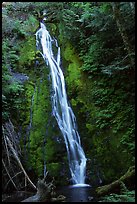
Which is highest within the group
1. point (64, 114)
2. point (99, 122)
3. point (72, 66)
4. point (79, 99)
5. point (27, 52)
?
point (27, 52)

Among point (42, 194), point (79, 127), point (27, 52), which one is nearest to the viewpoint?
point (42, 194)

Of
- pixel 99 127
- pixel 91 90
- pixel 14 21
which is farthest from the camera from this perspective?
pixel 14 21

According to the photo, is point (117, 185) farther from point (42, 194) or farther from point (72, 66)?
point (72, 66)

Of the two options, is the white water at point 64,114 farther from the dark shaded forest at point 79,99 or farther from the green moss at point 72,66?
the green moss at point 72,66

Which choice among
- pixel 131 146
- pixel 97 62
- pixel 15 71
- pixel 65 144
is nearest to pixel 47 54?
pixel 15 71

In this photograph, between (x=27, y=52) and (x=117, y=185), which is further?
(x=27, y=52)

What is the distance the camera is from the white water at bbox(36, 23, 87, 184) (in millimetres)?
7938

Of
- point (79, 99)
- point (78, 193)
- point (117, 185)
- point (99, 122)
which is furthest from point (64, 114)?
point (117, 185)

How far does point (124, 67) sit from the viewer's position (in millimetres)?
8008

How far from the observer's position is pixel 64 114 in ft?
29.5

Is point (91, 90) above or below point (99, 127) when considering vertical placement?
above

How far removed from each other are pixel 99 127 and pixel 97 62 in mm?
2394

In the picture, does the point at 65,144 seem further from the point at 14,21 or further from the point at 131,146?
the point at 14,21

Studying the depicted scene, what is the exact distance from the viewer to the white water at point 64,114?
7938 mm
